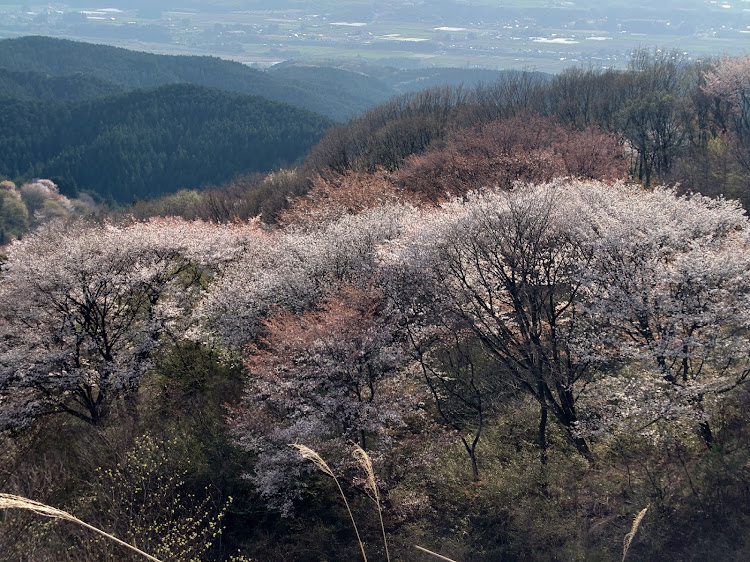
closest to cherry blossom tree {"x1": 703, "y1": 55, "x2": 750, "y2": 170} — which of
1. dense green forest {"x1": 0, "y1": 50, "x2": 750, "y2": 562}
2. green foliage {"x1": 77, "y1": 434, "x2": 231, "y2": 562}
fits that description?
dense green forest {"x1": 0, "y1": 50, "x2": 750, "y2": 562}

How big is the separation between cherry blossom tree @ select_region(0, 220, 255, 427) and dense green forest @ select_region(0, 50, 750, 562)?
4.8 inches

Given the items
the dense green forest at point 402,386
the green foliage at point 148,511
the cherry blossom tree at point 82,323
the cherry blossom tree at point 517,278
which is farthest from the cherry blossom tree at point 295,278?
the green foliage at point 148,511

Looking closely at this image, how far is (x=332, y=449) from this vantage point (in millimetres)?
18016

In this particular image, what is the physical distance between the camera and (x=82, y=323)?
2450 cm

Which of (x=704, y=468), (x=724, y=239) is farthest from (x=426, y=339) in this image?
(x=724, y=239)

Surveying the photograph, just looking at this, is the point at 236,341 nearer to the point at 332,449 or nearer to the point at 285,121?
the point at 332,449

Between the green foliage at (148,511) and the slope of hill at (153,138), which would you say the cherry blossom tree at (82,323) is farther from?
the slope of hill at (153,138)

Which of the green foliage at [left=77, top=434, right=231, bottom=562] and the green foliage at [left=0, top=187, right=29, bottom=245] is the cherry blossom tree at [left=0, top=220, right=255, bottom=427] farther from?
the green foliage at [left=0, top=187, right=29, bottom=245]

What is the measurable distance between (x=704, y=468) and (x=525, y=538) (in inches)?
203

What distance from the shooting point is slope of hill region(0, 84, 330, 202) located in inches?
6220

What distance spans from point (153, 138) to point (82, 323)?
155 metres

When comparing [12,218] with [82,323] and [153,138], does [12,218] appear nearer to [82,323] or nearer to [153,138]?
[153,138]

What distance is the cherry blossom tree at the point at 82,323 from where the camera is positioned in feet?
76.5

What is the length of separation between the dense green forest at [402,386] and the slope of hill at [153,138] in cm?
13048
